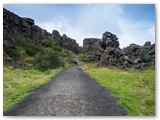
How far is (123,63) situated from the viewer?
43375 millimetres

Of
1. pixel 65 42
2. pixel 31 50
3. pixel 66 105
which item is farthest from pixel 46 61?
pixel 65 42

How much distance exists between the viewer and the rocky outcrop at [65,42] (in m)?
111

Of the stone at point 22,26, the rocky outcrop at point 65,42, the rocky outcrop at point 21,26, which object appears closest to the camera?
the rocky outcrop at point 21,26

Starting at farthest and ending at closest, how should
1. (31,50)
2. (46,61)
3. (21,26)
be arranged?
(21,26) < (31,50) < (46,61)

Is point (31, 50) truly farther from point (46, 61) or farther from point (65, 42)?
point (65, 42)

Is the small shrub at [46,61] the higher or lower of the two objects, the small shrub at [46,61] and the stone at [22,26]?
the lower

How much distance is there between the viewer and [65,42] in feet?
374

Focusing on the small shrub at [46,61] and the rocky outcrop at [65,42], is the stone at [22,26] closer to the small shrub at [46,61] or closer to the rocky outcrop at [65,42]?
the rocky outcrop at [65,42]

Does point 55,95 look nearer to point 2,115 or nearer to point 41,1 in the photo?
point 2,115

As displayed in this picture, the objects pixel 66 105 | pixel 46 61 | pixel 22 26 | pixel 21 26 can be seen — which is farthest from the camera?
pixel 22 26

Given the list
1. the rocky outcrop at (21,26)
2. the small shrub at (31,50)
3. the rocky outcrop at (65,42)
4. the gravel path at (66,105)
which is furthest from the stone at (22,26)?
the gravel path at (66,105)

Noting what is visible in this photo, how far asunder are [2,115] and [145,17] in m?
Result: 9.91

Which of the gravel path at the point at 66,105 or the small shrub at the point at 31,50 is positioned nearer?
the gravel path at the point at 66,105

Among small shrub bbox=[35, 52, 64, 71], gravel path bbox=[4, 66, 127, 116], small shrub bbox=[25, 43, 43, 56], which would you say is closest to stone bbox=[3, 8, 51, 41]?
small shrub bbox=[25, 43, 43, 56]
